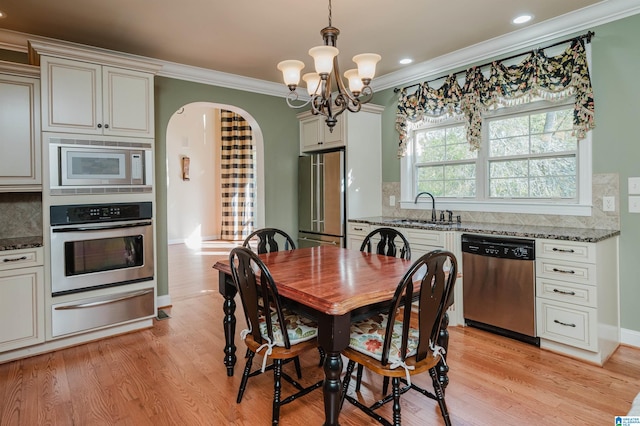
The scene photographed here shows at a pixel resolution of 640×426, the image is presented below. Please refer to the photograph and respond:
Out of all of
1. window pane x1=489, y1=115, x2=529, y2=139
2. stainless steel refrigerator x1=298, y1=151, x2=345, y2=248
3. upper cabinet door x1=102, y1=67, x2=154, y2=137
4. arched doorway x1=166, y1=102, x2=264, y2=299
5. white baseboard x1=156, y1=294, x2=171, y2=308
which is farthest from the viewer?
arched doorway x1=166, y1=102, x2=264, y2=299

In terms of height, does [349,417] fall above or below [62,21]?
below

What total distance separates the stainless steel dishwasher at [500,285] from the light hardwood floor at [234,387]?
0.44 feet

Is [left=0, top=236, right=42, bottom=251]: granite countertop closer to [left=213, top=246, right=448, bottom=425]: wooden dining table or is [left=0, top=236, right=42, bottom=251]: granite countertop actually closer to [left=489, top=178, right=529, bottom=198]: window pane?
[left=213, top=246, right=448, bottom=425]: wooden dining table

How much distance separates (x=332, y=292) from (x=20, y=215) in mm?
3124


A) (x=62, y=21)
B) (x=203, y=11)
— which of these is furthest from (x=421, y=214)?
(x=62, y=21)

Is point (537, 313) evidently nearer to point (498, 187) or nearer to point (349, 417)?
point (498, 187)

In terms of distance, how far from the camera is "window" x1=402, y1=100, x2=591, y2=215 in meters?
3.24

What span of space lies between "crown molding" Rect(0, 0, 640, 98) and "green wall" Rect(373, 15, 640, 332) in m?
0.12

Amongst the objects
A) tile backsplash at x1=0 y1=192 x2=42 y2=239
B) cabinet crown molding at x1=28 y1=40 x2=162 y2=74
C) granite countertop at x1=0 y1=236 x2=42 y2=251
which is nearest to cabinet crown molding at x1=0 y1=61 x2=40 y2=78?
cabinet crown molding at x1=28 y1=40 x2=162 y2=74

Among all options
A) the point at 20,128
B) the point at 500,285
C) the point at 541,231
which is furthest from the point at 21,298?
the point at 541,231

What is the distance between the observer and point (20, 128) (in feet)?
9.83

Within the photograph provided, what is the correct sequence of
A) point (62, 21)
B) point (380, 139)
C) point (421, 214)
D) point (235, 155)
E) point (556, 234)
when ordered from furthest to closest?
1. point (235, 155)
2. point (380, 139)
3. point (421, 214)
4. point (62, 21)
5. point (556, 234)

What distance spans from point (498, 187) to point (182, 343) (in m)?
3.31

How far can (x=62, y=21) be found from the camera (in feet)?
10.1
